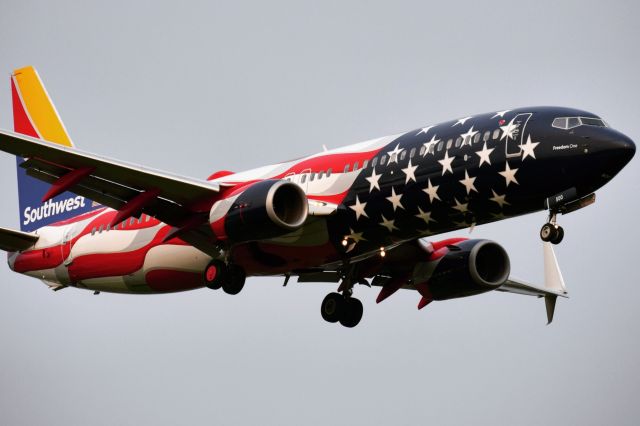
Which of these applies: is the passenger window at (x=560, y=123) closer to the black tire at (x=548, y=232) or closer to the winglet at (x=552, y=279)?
the black tire at (x=548, y=232)

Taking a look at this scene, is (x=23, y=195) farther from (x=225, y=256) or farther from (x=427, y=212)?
(x=427, y=212)

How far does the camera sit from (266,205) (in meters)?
35.0

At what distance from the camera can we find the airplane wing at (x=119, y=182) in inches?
1415

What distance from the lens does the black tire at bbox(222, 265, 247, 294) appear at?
37.9 m

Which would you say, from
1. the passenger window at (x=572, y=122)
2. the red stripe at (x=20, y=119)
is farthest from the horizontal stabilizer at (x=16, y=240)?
the passenger window at (x=572, y=122)

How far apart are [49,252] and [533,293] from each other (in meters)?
18.6

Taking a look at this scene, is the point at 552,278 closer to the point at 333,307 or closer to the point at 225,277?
the point at 333,307

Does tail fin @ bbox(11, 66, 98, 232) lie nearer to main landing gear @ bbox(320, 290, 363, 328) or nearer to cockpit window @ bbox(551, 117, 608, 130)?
main landing gear @ bbox(320, 290, 363, 328)

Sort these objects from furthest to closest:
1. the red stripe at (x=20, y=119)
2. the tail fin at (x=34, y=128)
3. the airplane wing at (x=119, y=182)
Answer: the red stripe at (x=20, y=119) → the tail fin at (x=34, y=128) → the airplane wing at (x=119, y=182)

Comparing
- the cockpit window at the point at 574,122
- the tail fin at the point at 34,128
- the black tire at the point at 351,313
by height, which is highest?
the tail fin at the point at 34,128

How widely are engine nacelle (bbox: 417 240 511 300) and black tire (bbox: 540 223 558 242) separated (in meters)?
8.17

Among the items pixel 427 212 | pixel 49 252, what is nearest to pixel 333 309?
pixel 427 212

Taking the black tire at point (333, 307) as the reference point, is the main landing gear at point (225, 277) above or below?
above

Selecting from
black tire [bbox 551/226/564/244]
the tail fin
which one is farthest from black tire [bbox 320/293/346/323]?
the tail fin
